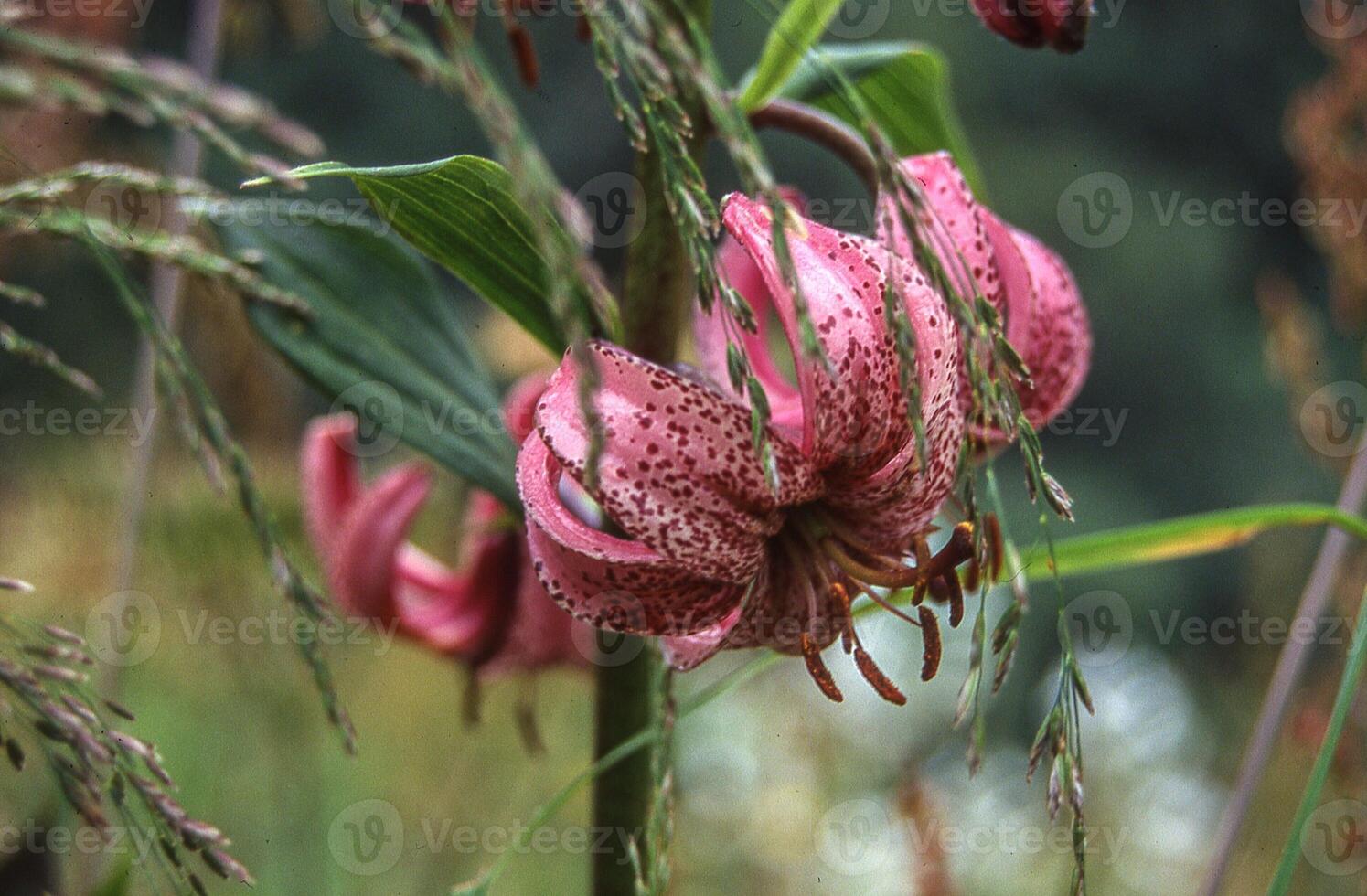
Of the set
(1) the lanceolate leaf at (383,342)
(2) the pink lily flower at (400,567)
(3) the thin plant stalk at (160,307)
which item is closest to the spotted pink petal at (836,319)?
(1) the lanceolate leaf at (383,342)

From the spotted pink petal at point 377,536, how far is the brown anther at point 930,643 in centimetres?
38

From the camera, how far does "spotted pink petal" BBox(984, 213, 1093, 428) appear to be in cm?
50

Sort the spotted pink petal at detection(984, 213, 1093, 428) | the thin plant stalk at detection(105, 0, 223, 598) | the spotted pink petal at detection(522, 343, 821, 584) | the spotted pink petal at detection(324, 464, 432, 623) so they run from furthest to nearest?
the thin plant stalk at detection(105, 0, 223, 598)
the spotted pink petal at detection(324, 464, 432, 623)
the spotted pink petal at detection(984, 213, 1093, 428)
the spotted pink petal at detection(522, 343, 821, 584)

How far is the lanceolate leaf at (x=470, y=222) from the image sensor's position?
431 millimetres

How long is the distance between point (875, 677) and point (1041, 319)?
154mm

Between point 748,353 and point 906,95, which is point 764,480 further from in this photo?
point 906,95

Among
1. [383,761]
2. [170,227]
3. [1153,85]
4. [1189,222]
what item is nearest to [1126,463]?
[1189,222]

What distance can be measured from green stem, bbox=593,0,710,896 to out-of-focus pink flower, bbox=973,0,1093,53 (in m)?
0.11

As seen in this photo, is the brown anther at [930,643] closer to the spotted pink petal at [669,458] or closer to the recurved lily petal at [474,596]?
the spotted pink petal at [669,458]

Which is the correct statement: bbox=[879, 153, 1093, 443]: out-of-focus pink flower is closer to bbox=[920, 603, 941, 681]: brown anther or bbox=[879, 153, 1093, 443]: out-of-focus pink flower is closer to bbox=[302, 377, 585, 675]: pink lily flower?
bbox=[920, 603, 941, 681]: brown anther

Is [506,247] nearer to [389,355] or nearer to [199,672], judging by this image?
[389,355]

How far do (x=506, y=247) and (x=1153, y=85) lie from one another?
7.75m

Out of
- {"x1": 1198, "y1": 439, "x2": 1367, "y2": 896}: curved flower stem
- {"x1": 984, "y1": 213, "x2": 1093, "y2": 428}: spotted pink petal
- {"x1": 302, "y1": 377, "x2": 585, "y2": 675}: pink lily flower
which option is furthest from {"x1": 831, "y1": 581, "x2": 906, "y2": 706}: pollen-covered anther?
{"x1": 302, "y1": 377, "x2": 585, "y2": 675}: pink lily flower

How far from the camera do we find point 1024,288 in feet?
1.64
